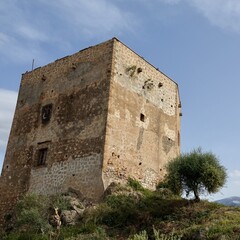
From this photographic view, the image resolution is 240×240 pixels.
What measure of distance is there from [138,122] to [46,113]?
17.5ft

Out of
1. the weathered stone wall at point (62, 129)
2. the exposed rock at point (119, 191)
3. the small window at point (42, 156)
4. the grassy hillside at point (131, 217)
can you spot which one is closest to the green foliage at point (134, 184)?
the grassy hillside at point (131, 217)

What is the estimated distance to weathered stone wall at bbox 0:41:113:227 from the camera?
18312mm

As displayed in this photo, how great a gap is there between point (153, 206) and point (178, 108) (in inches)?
357

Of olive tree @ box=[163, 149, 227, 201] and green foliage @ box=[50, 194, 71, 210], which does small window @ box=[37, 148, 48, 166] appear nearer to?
green foliage @ box=[50, 194, 71, 210]

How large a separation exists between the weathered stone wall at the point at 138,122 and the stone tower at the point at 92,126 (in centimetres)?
5

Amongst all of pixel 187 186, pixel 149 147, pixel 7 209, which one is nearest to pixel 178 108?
pixel 149 147

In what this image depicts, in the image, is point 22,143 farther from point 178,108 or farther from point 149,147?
point 178,108

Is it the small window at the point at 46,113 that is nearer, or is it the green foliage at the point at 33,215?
the green foliage at the point at 33,215

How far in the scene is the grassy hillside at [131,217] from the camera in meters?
12.9

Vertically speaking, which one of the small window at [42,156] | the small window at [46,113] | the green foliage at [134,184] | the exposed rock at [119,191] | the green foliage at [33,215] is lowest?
the green foliage at [33,215]

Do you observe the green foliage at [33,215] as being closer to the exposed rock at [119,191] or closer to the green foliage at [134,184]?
Result: the exposed rock at [119,191]

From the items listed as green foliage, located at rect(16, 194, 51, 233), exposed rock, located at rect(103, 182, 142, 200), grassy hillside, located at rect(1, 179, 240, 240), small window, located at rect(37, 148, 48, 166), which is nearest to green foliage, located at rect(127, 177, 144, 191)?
grassy hillside, located at rect(1, 179, 240, 240)

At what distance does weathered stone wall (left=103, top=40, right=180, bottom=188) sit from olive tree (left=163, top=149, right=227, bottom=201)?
2.79m

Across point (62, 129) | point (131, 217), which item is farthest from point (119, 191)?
point (62, 129)
